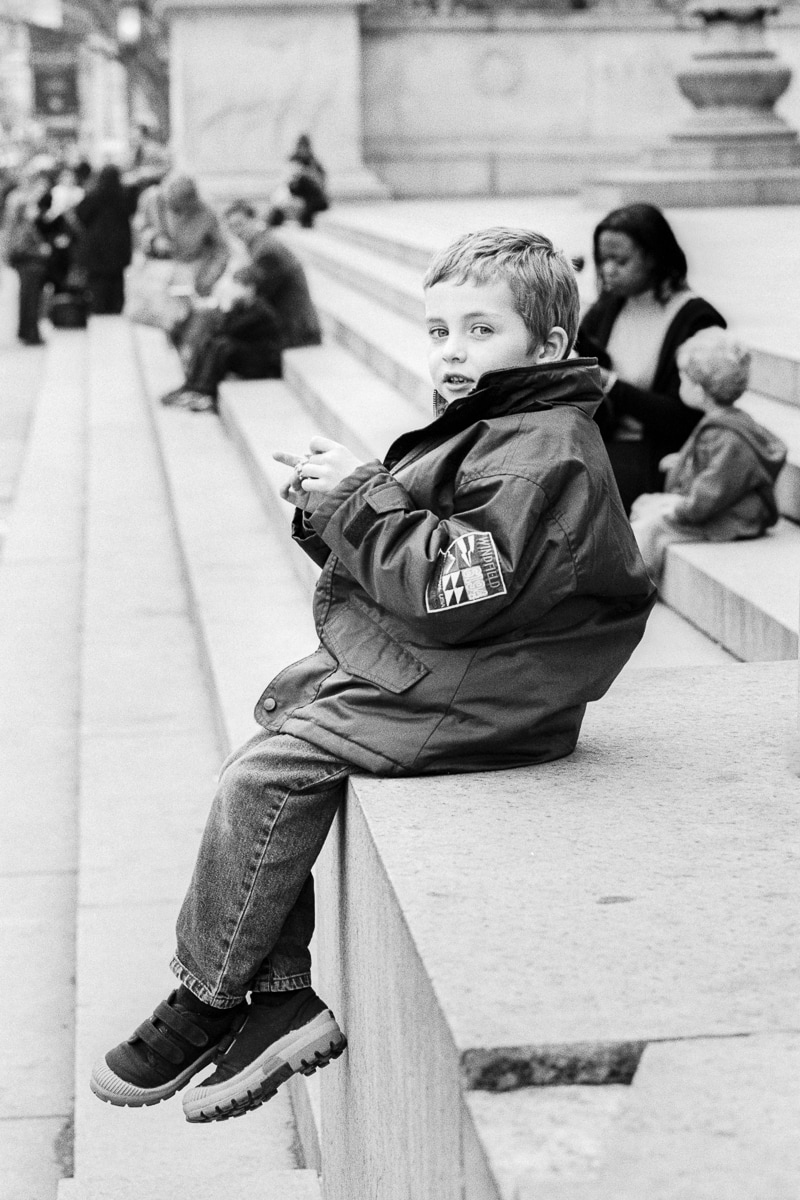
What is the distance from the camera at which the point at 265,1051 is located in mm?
2633

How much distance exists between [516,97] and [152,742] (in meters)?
18.0

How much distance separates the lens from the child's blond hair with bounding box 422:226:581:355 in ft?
8.28

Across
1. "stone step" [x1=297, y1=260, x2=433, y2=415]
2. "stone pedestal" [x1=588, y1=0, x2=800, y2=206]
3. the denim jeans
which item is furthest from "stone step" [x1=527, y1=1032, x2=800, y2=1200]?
"stone pedestal" [x1=588, y1=0, x2=800, y2=206]

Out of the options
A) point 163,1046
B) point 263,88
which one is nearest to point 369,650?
point 163,1046

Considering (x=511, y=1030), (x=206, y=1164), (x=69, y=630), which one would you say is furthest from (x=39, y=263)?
(x=511, y=1030)

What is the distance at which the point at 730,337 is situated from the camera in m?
5.33

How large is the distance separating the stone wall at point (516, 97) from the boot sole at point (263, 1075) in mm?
20114

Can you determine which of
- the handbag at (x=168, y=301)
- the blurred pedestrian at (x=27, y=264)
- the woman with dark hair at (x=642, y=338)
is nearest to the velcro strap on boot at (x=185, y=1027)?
the woman with dark hair at (x=642, y=338)

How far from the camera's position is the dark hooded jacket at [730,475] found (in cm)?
507

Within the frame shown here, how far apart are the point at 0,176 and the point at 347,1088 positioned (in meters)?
38.1

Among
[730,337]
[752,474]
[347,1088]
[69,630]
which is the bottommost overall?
[69,630]

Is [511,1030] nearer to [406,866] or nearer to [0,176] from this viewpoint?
[406,866]

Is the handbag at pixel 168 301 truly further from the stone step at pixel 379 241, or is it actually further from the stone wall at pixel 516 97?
the stone wall at pixel 516 97

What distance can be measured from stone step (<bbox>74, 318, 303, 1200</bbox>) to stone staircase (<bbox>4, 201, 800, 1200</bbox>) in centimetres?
1
